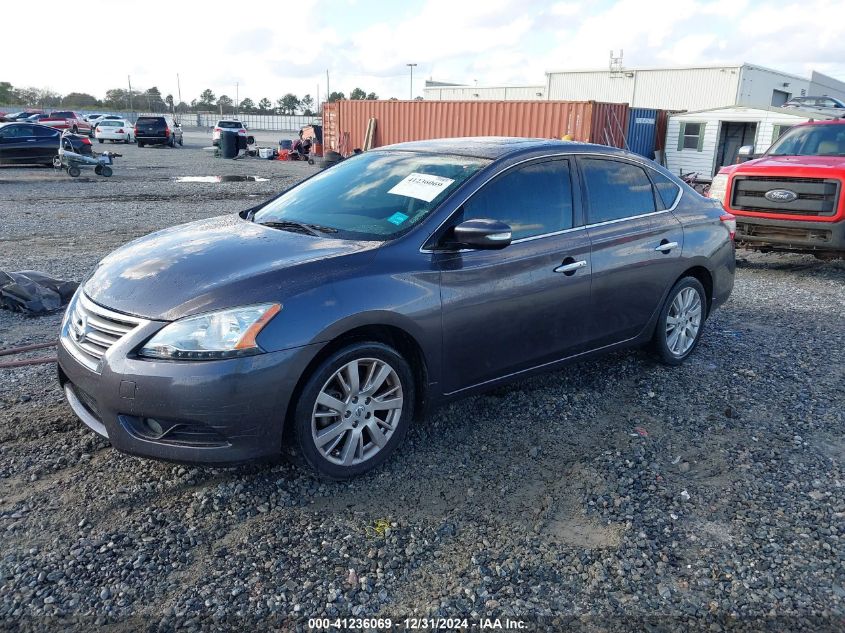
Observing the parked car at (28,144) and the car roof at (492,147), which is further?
the parked car at (28,144)

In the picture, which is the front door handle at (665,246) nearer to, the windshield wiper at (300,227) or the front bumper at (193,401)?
the windshield wiper at (300,227)

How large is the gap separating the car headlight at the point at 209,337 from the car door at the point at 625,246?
2351mm

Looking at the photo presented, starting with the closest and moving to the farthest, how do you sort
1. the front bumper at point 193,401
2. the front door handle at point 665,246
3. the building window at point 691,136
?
the front bumper at point 193,401
the front door handle at point 665,246
the building window at point 691,136

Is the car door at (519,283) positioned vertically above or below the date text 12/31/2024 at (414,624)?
above

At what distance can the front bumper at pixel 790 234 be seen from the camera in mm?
8898

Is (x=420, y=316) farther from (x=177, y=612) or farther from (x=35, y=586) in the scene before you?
(x=35, y=586)

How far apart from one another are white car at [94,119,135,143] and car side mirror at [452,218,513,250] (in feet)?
138

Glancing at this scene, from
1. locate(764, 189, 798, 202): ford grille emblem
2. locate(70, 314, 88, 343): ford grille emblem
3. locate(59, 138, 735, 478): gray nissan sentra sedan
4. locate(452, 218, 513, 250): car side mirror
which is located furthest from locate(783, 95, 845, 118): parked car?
locate(70, 314, 88, 343): ford grille emblem

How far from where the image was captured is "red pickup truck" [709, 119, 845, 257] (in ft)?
29.3

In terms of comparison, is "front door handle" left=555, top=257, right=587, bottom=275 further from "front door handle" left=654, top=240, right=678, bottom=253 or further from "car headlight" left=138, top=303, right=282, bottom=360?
"car headlight" left=138, top=303, right=282, bottom=360

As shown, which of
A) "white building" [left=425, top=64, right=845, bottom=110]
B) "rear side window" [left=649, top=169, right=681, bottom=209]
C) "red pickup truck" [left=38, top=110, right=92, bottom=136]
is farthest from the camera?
"red pickup truck" [left=38, top=110, right=92, bottom=136]

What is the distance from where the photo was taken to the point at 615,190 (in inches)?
191

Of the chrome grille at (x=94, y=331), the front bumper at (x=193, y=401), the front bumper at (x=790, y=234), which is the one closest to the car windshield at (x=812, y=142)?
the front bumper at (x=790, y=234)

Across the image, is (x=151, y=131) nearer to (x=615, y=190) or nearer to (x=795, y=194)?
(x=795, y=194)
